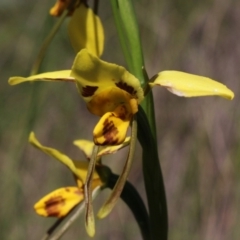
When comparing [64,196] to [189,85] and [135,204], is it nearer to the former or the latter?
[135,204]

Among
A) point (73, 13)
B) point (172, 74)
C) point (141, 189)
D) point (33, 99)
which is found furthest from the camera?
point (141, 189)

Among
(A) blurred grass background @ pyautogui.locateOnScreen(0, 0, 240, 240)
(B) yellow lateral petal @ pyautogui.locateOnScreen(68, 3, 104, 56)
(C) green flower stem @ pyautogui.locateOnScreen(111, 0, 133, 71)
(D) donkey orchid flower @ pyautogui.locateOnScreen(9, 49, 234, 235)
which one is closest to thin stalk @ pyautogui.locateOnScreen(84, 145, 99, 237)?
(D) donkey orchid flower @ pyautogui.locateOnScreen(9, 49, 234, 235)

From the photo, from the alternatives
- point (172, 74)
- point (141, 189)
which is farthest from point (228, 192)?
point (172, 74)

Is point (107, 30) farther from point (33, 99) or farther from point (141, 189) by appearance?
point (33, 99)

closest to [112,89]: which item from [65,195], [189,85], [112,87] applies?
[112,87]

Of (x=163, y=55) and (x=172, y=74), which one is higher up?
(x=163, y=55)

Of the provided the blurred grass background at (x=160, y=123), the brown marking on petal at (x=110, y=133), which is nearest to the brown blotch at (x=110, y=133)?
the brown marking on petal at (x=110, y=133)

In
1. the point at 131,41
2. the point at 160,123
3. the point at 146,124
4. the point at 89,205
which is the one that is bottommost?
the point at 89,205
